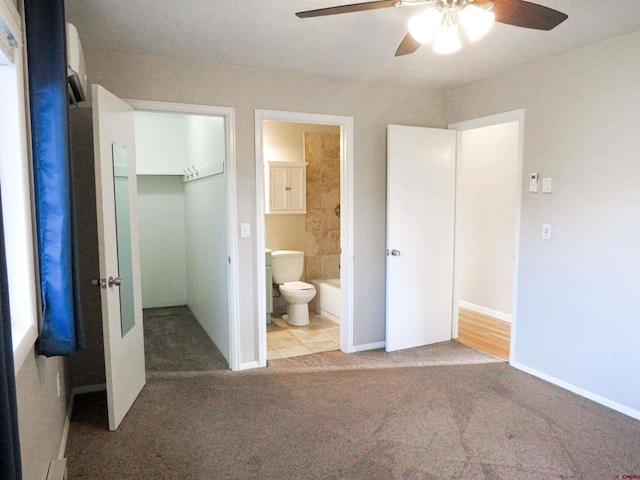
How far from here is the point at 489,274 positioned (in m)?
5.08

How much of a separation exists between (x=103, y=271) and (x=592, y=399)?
3.25 meters

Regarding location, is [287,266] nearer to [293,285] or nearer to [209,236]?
[293,285]

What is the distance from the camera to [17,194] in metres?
1.68

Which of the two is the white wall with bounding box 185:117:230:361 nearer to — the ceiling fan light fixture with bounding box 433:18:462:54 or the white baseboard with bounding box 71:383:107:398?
the white baseboard with bounding box 71:383:107:398

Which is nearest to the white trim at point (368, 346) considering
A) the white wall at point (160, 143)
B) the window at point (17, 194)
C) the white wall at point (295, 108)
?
the white wall at point (295, 108)

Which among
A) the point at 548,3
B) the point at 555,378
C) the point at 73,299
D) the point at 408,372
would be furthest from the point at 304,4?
the point at 555,378

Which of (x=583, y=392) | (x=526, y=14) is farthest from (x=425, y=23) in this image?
(x=583, y=392)

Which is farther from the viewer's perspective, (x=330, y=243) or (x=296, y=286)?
(x=330, y=243)

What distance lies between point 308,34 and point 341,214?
1.55 metres

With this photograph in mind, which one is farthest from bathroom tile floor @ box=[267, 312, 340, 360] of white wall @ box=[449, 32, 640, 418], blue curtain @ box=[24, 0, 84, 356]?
blue curtain @ box=[24, 0, 84, 356]

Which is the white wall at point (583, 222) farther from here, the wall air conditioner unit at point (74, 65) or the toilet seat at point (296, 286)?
the wall air conditioner unit at point (74, 65)

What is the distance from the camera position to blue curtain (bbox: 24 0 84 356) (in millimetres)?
1731

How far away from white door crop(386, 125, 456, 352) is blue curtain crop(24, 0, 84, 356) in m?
2.56

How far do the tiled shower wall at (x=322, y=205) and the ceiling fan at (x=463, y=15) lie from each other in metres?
3.48
